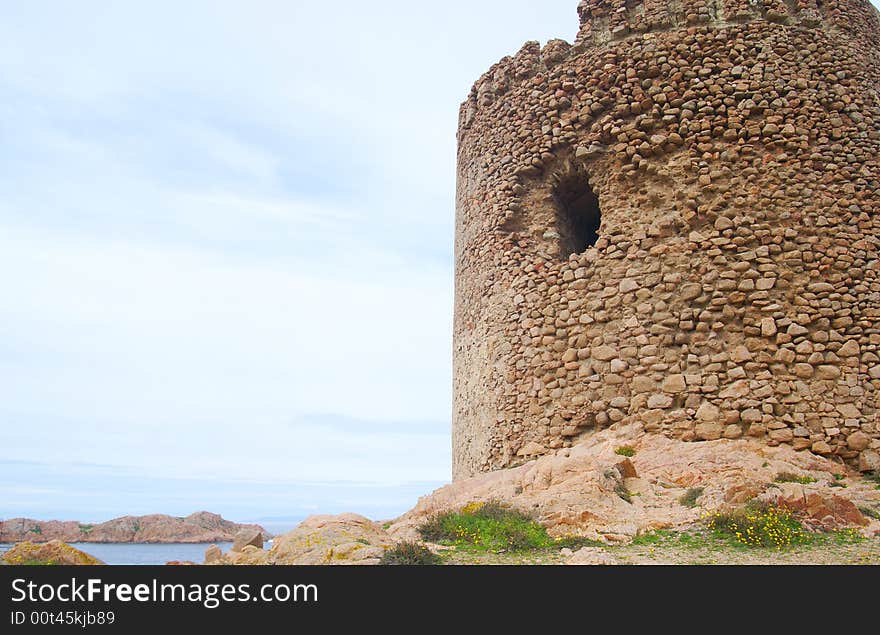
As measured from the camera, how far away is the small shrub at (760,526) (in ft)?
15.6

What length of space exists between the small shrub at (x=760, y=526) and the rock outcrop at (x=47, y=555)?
4.19 meters

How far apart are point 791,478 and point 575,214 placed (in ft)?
16.7

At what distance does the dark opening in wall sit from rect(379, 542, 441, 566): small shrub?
5.40 meters

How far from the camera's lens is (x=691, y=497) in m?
5.77

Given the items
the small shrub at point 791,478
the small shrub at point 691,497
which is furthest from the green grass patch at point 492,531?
the small shrub at point 791,478

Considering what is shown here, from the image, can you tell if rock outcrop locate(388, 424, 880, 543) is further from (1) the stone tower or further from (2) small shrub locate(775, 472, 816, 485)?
(1) the stone tower

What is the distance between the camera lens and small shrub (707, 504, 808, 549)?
474cm

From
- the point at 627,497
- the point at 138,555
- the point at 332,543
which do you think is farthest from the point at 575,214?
the point at 138,555

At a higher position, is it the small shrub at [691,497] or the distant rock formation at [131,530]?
the small shrub at [691,497]

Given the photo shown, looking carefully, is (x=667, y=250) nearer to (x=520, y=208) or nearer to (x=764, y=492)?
(x=520, y=208)

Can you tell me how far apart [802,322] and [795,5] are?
4.35 metres

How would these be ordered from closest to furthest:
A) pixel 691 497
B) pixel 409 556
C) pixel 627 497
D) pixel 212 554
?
1. pixel 409 556
2. pixel 212 554
3. pixel 691 497
4. pixel 627 497

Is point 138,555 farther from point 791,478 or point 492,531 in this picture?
point 791,478

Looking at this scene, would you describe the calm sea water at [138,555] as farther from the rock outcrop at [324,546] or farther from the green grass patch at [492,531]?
the green grass patch at [492,531]
